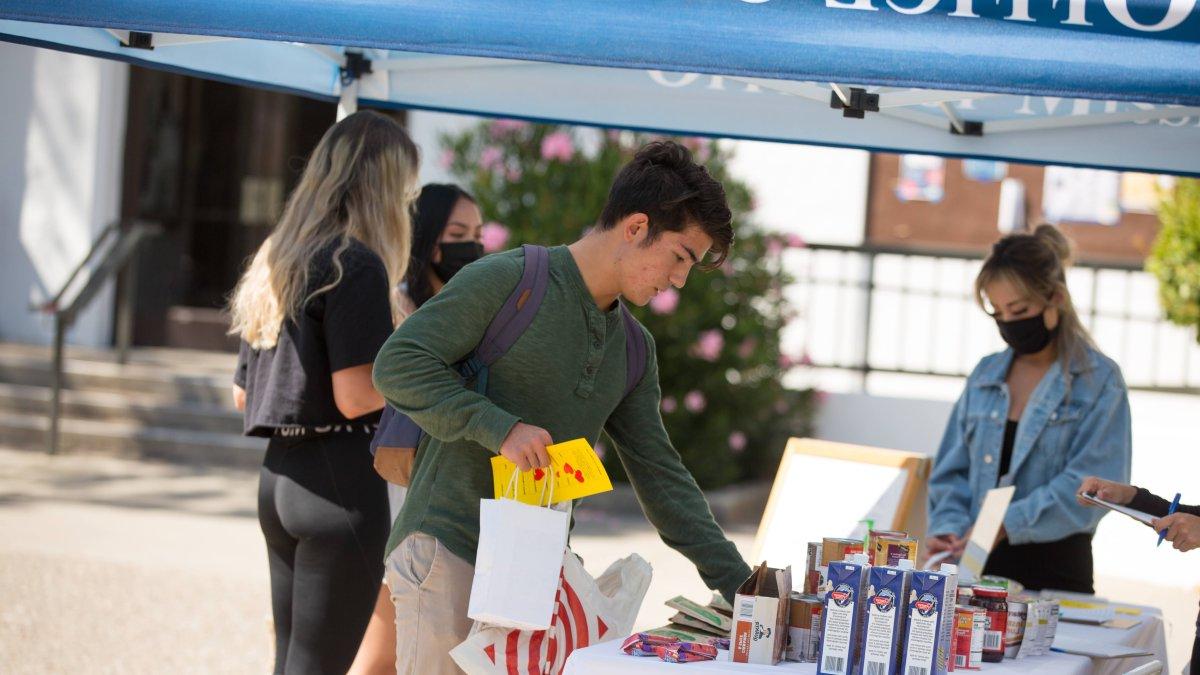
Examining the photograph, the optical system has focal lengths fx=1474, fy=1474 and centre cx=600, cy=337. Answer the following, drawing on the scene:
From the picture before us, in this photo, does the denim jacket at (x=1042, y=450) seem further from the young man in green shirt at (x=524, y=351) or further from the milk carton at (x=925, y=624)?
the young man in green shirt at (x=524, y=351)

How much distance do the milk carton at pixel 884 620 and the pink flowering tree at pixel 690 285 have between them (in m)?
6.30

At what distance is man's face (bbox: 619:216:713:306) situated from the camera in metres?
3.02

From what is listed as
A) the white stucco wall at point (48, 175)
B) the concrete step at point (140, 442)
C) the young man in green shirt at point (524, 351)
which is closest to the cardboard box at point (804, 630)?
the young man in green shirt at point (524, 351)

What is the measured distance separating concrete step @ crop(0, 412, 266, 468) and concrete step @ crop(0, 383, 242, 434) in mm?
54

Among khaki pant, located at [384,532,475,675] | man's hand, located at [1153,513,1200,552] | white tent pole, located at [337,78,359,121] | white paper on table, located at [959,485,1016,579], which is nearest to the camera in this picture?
khaki pant, located at [384,532,475,675]

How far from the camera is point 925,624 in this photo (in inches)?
113

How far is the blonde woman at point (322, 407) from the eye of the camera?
362 cm

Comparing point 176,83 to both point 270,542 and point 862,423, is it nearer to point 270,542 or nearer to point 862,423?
point 862,423

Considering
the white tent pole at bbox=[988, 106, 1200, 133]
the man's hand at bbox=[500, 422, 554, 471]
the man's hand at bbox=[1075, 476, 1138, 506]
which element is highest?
the white tent pole at bbox=[988, 106, 1200, 133]

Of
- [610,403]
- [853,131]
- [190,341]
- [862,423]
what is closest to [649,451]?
[610,403]

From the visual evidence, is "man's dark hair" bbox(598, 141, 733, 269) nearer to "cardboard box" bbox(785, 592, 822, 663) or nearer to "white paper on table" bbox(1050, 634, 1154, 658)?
"cardboard box" bbox(785, 592, 822, 663)

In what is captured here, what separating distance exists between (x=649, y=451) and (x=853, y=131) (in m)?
1.72

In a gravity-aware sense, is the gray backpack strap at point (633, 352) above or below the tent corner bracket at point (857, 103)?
below

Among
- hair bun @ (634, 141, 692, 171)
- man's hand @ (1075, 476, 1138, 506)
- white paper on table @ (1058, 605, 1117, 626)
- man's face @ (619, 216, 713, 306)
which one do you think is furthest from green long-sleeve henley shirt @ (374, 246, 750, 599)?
white paper on table @ (1058, 605, 1117, 626)
